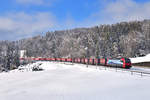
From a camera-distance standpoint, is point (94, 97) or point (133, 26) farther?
point (133, 26)

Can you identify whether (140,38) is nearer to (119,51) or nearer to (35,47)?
(119,51)

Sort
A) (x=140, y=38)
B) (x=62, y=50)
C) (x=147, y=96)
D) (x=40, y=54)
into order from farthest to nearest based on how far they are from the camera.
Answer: (x=40, y=54), (x=62, y=50), (x=140, y=38), (x=147, y=96)

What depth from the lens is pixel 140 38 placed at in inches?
4033

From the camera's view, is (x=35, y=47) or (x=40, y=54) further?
(x=35, y=47)

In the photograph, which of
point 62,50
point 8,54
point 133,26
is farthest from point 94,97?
point 62,50

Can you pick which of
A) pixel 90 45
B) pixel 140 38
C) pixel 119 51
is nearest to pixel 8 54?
pixel 90 45

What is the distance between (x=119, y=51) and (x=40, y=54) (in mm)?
100871

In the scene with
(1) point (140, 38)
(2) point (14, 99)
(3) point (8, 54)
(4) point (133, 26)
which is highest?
(4) point (133, 26)

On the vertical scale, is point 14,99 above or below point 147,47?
below

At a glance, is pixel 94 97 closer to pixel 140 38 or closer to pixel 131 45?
pixel 131 45

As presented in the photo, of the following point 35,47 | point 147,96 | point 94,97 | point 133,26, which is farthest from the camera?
point 35,47

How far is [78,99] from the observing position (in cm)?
1869

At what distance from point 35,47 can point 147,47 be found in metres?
133

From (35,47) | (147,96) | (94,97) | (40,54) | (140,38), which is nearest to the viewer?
(147,96)
